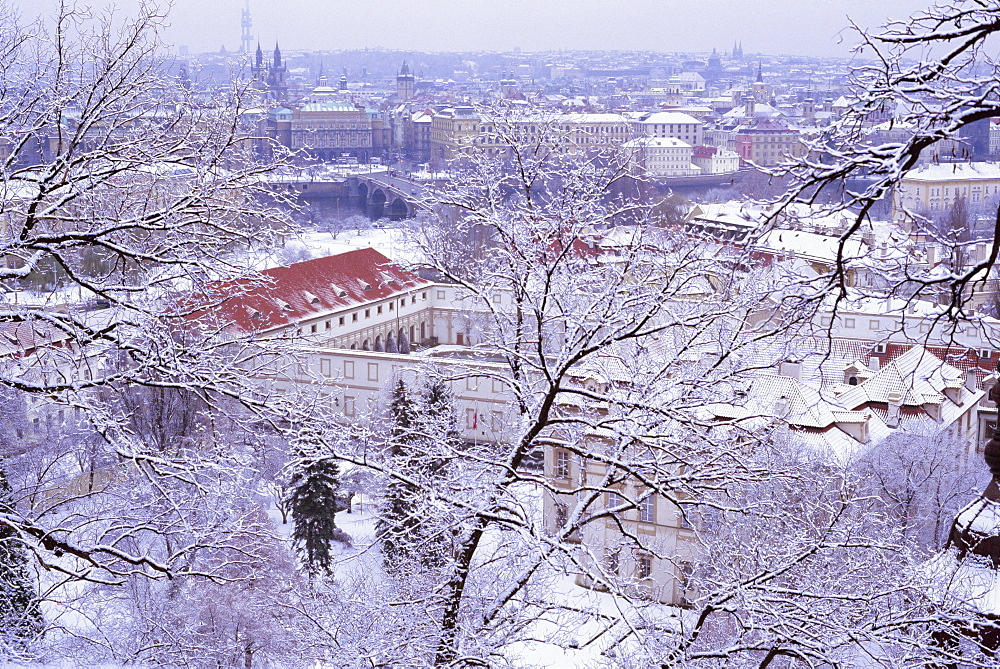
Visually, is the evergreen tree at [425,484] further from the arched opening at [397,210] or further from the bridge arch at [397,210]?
the arched opening at [397,210]

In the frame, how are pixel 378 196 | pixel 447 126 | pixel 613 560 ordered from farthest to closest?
1. pixel 447 126
2. pixel 378 196
3. pixel 613 560

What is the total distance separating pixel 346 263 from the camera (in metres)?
30.9

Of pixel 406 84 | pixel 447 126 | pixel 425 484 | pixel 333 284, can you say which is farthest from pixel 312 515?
pixel 406 84

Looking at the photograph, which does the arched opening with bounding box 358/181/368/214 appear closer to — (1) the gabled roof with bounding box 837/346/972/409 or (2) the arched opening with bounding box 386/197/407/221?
(2) the arched opening with bounding box 386/197/407/221

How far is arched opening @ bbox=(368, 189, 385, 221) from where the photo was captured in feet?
236

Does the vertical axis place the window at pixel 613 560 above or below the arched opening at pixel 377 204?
above

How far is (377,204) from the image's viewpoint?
73500 millimetres

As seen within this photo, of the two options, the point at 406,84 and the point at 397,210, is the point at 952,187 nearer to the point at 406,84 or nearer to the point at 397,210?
the point at 397,210

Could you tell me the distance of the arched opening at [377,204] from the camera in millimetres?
71875

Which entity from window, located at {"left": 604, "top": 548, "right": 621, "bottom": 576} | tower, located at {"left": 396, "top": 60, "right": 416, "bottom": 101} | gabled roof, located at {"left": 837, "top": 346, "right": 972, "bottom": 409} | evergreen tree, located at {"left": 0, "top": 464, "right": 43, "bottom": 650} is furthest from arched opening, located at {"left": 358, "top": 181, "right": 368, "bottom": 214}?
tower, located at {"left": 396, "top": 60, "right": 416, "bottom": 101}

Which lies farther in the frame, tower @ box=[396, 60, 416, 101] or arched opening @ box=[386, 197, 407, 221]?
Result: tower @ box=[396, 60, 416, 101]

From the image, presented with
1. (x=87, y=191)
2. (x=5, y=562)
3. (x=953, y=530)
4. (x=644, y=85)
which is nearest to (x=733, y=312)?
(x=953, y=530)

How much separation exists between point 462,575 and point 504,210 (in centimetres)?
154

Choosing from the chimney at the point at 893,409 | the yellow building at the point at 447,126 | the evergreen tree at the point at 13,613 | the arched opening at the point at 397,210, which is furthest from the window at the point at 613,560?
the yellow building at the point at 447,126
